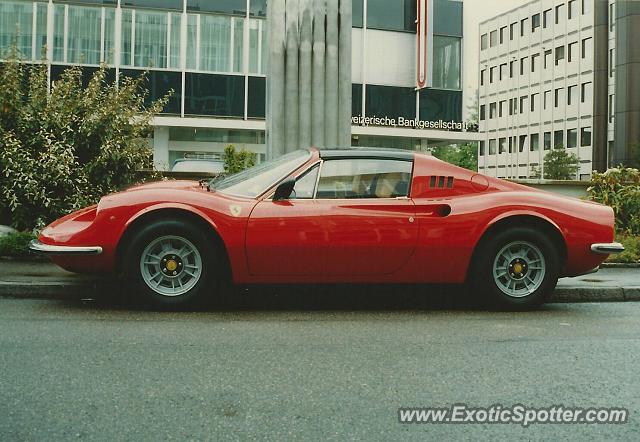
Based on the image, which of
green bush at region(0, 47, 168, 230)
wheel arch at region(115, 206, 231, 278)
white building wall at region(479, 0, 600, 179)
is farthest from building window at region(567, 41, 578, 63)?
wheel arch at region(115, 206, 231, 278)

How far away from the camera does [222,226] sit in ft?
23.4

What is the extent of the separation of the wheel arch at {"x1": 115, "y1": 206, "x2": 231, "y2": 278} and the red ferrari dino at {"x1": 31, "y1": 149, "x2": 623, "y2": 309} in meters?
0.01

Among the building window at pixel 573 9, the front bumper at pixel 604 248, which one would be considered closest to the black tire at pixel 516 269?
the front bumper at pixel 604 248

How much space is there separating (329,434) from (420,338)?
2.50 m

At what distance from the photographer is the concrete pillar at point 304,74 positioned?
1268 centimetres

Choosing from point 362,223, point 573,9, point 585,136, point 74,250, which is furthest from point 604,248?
point 573,9

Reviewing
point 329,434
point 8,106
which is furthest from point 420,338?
point 8,106

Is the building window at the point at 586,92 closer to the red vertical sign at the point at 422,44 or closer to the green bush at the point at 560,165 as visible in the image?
the green bush at the point at 560,165

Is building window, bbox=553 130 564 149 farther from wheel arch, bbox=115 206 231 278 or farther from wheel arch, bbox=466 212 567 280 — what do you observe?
wheel arch, bbox=115 206 231 278

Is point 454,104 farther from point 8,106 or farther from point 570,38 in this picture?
point 570,38

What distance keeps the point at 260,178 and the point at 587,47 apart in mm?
64103

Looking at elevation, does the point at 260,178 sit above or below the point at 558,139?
below

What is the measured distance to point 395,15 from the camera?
31.6 m

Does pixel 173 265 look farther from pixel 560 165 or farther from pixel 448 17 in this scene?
pixel 560 165
